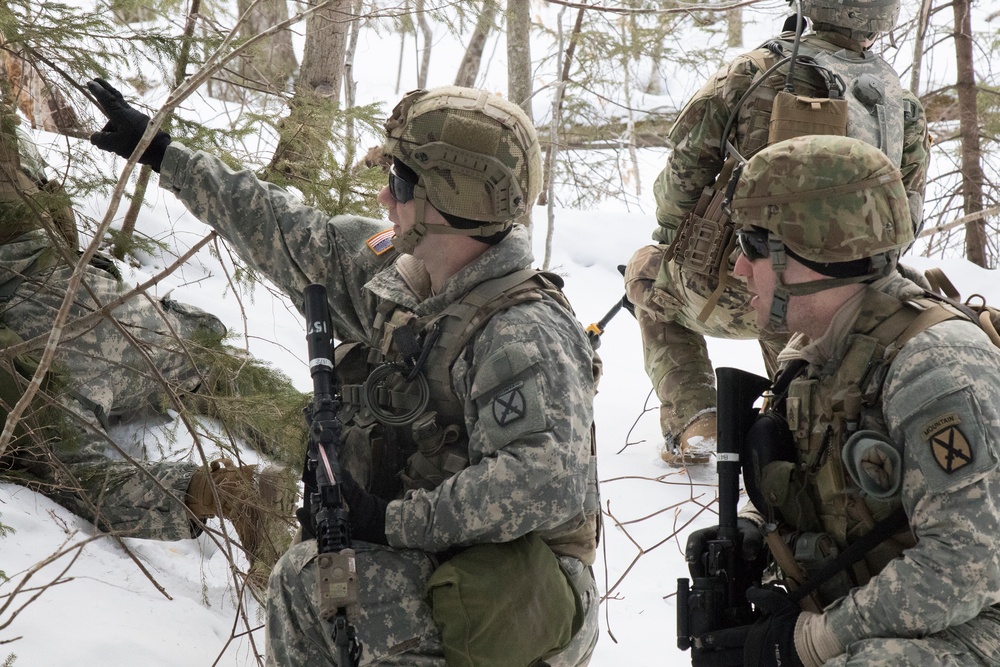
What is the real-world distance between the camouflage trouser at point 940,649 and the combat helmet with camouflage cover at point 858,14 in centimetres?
267

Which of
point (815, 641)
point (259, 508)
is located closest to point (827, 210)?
point (815, 641)

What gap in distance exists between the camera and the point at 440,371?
266cm

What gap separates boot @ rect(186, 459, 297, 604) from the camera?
11.6 feet

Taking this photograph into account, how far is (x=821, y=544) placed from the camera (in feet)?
Answer: 8.20

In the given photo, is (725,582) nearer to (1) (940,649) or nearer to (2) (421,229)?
(1) (940,649)

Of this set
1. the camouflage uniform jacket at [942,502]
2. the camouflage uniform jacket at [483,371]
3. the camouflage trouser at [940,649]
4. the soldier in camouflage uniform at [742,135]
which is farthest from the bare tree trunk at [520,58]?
the camouflage trouser at [940,649]

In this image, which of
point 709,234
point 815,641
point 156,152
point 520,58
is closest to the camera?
point 815,641

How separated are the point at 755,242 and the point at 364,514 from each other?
1.24 metres

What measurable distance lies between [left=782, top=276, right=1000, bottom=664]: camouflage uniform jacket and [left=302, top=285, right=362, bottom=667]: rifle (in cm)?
111

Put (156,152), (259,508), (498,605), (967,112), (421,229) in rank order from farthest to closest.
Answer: (967,112), (259,508), (156,152), (421,229), (498,605)

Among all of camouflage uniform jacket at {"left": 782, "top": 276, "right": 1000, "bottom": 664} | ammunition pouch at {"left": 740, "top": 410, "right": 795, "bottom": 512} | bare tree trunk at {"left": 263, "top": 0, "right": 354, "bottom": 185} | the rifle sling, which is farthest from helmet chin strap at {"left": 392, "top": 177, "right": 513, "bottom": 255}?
the rifle sling

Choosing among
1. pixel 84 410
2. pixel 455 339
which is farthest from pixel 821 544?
pixel 84 410

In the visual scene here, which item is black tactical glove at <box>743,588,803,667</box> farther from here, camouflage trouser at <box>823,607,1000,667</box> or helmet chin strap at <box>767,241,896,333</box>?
helmet chin strap at <box>767,241,896,333</box>

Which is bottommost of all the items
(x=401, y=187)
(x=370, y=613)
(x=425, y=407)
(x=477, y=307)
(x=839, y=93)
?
(x=370, y=613)
